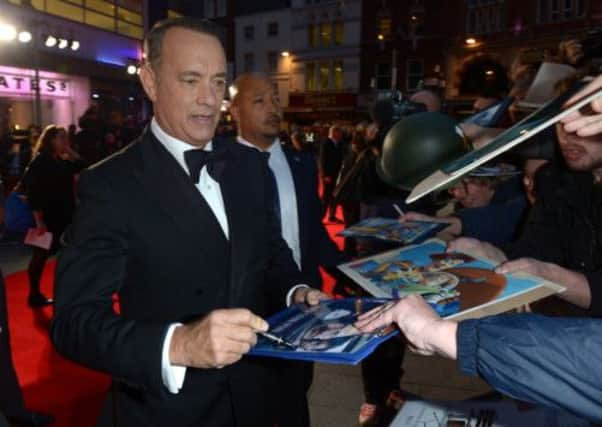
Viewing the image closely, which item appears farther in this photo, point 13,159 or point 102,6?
point 102,6

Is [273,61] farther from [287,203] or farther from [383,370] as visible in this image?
[383,370]

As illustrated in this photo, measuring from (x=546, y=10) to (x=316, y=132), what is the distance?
12112mm

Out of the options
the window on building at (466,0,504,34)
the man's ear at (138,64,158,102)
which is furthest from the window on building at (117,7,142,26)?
the man's ear at (138,64,158,102)

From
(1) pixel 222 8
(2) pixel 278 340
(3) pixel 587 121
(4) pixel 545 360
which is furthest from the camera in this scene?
(1) pixel 222 8

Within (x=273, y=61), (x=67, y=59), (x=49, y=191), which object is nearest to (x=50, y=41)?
(x=67, y=59)

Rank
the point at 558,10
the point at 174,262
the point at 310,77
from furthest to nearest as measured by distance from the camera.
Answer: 1. the point at 310,77
2. the point at 558,10
3. the point at 174,262

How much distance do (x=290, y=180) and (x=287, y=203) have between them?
0.52ft

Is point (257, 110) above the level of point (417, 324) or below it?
above

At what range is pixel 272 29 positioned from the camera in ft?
111

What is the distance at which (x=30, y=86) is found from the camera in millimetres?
18500

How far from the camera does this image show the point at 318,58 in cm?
3177

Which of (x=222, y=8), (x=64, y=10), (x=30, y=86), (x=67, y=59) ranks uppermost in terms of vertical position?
(x=222, y=8)

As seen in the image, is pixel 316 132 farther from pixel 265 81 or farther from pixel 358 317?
pixel 358 317

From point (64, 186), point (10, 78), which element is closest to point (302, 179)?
point (64, 186)
